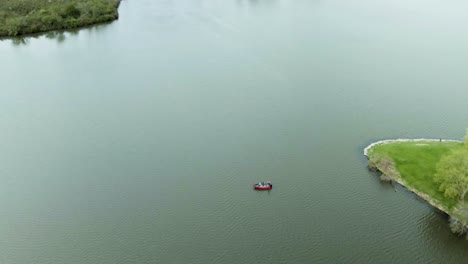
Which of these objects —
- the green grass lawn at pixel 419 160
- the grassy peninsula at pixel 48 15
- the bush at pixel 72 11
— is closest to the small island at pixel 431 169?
the green grass lawn at pixel 419 160

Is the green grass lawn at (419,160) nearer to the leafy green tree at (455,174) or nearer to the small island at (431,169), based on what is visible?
the small island at (431,169)

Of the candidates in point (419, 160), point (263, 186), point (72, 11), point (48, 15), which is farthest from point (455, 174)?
point (48, 15)

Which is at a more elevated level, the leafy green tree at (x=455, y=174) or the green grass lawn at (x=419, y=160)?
the leafy green tree at (x=455, y=174)

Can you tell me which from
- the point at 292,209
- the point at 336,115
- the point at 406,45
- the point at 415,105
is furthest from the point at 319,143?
the point at 406,45

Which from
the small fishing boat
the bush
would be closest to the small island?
the small fishing boat

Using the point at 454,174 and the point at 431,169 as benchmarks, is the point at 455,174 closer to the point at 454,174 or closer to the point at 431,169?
the point at 454,174

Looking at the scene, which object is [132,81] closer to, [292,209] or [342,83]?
[342,83]

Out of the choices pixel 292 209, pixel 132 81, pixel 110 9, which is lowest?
pixel 292 209

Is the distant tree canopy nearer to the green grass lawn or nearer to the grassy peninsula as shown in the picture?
the green grass lawn
